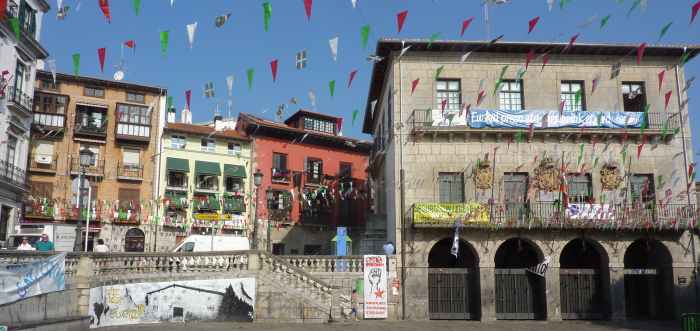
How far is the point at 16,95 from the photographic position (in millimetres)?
31500

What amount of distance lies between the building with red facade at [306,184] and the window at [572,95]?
19768mm

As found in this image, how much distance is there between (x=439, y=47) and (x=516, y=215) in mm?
8530

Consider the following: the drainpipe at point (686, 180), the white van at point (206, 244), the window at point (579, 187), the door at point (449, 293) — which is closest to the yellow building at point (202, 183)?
the white van at point (206, 244)

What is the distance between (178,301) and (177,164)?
20.5m

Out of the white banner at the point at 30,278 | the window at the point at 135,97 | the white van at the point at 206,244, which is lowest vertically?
the white banner at the point at 30,278

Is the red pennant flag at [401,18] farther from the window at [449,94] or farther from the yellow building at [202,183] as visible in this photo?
the yellow building at [202,183]

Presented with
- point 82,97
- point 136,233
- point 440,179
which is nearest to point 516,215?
point 440,179

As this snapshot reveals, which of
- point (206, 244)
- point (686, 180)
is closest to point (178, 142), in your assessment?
point (206, 244)

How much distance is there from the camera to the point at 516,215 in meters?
26.3

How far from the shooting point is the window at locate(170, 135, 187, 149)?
42562 millimetres

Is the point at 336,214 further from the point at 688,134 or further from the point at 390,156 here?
the point at 688,134

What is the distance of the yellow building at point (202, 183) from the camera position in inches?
1626

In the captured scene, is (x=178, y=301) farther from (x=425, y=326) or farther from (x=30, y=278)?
(x=425, y=326)

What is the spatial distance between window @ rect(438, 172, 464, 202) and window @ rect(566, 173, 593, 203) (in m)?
4.99
